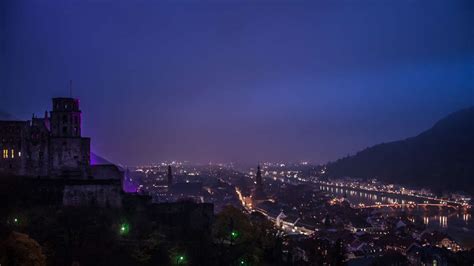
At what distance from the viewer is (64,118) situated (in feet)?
81.4

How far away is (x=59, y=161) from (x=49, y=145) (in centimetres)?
91

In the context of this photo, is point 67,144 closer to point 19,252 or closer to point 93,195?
point 93,195

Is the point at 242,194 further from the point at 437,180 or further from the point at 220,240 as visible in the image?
the point at 220,240

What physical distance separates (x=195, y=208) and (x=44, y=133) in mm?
8472

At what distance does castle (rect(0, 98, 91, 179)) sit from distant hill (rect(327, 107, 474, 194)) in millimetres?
103989

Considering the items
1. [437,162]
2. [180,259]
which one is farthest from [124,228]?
[437,162]

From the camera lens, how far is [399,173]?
163 metres

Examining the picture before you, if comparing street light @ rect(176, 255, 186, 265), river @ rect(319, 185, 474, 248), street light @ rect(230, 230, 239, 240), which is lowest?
river @ rect(319, 185, 474, 248)

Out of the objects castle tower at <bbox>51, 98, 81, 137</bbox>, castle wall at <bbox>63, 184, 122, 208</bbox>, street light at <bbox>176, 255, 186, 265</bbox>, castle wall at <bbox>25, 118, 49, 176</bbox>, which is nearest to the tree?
street light at <bbox>176, 255, 186, 265</bbox>

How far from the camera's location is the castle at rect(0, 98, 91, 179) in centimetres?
2362

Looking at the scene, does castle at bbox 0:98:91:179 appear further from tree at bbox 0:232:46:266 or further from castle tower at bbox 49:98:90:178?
tree at bbox 0:232:46:266

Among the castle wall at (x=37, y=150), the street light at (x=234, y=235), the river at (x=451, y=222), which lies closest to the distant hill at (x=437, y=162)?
the river at (x=451, y=222)

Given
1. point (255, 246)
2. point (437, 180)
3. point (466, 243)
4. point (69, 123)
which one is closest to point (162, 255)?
point (255, 246)

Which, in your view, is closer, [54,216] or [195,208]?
[54,216]
